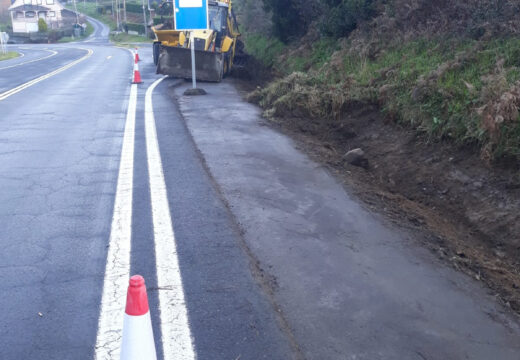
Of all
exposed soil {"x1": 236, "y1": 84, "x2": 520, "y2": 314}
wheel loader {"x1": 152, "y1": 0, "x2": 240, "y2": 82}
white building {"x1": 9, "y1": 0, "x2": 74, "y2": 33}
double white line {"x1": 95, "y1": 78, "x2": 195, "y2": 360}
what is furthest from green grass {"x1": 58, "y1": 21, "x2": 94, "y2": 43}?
double white line {"x1": 95, "y1": 78, "x2": 195, "y2": 360}

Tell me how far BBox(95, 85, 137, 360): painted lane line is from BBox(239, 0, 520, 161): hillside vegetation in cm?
439

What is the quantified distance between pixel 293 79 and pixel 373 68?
6.51 feet

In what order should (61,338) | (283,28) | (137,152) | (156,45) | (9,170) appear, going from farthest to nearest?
(156,45), (283,28), (137,152), (9,170), (61,338)

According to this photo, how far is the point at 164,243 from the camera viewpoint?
16.7 feet

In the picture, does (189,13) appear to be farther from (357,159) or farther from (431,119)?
(431,119)

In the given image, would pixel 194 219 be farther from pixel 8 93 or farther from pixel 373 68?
pixel 8 93

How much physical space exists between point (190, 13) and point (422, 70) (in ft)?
23.7

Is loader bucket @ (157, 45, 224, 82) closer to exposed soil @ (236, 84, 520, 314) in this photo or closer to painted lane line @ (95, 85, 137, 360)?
exposed soil @ (236, 84, 520, 314)

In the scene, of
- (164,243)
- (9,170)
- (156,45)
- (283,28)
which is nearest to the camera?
(164,243)

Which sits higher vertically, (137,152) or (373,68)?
(373,68)

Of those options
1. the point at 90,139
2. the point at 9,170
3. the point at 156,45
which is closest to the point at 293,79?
the point at 90,139

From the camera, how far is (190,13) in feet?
47.6

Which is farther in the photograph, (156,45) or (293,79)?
(156,45)

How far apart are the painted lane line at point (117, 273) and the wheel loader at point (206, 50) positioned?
34.9ft
